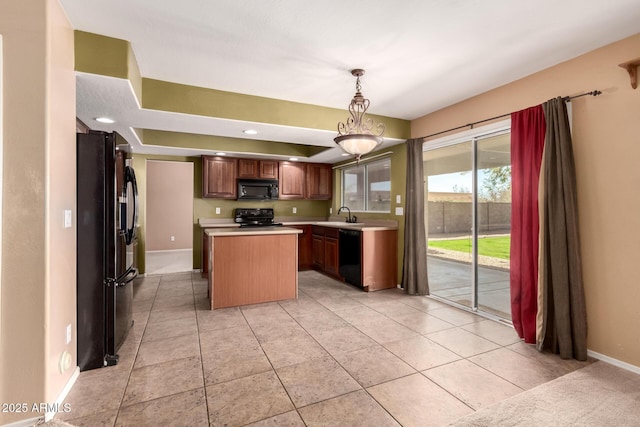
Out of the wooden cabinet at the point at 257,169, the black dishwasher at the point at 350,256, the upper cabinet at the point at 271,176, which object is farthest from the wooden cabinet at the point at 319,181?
the black dishwasher at the point at 350,256

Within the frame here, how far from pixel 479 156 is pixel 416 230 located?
1208mm

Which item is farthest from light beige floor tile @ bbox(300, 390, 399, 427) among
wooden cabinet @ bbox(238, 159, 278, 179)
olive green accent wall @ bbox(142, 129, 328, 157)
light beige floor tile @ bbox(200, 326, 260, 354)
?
wooden cabinet @ bbox(238, 159, 278, 179)

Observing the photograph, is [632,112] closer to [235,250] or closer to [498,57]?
[498,57]

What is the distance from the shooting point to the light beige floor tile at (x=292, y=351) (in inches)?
92.5

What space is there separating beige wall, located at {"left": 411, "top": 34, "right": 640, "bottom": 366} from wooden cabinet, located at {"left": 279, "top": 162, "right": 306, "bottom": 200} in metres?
4.39

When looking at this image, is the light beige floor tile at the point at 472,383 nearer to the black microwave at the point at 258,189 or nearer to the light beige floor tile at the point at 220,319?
the light beige floor tile at the point at 220,319

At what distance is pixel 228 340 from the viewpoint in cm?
272

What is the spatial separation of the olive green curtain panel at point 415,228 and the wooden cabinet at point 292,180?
261 cm

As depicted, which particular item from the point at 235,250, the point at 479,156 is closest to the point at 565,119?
the point at 479,156

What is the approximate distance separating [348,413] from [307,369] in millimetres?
557

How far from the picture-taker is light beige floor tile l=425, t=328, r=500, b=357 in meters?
2.53

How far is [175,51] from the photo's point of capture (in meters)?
2.43

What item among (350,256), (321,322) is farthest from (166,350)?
(350,256)

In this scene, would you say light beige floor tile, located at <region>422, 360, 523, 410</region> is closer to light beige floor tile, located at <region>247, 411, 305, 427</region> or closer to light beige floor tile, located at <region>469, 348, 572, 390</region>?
light beige floor tile, located at <region>469, 348, 572, 390</region>
